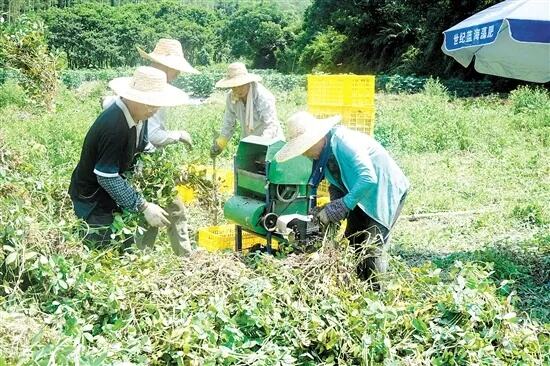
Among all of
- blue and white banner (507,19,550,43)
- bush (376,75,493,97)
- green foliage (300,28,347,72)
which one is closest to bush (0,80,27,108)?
blue and white banner (507,19,550,43)

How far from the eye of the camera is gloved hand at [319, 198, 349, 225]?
354cm

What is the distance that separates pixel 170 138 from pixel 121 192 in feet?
3.44

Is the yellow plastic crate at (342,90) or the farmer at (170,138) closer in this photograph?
the farmer at (170,138)

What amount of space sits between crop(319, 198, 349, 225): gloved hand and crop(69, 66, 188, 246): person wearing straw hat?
91cm

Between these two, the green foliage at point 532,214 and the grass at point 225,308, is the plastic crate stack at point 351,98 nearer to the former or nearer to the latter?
the green foliage at point 532,214

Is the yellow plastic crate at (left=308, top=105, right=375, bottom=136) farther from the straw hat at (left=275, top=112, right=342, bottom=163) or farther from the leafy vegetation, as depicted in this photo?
the leafy vegetation

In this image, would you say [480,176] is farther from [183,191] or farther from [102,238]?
[102,238]

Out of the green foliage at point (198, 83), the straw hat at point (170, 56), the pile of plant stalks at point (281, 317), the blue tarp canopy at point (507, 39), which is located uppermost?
the blue tarp canopy at point (507, 39)

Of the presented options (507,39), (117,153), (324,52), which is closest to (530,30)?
(507,39)

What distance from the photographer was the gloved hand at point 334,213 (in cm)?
354

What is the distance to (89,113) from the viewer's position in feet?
39.6

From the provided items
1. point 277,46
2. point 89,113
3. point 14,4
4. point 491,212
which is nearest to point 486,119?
point 491,212

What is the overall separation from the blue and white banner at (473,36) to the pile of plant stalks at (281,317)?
6.54 ft

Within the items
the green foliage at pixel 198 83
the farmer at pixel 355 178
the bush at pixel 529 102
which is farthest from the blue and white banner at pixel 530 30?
the green foliage at pixel 198 83
